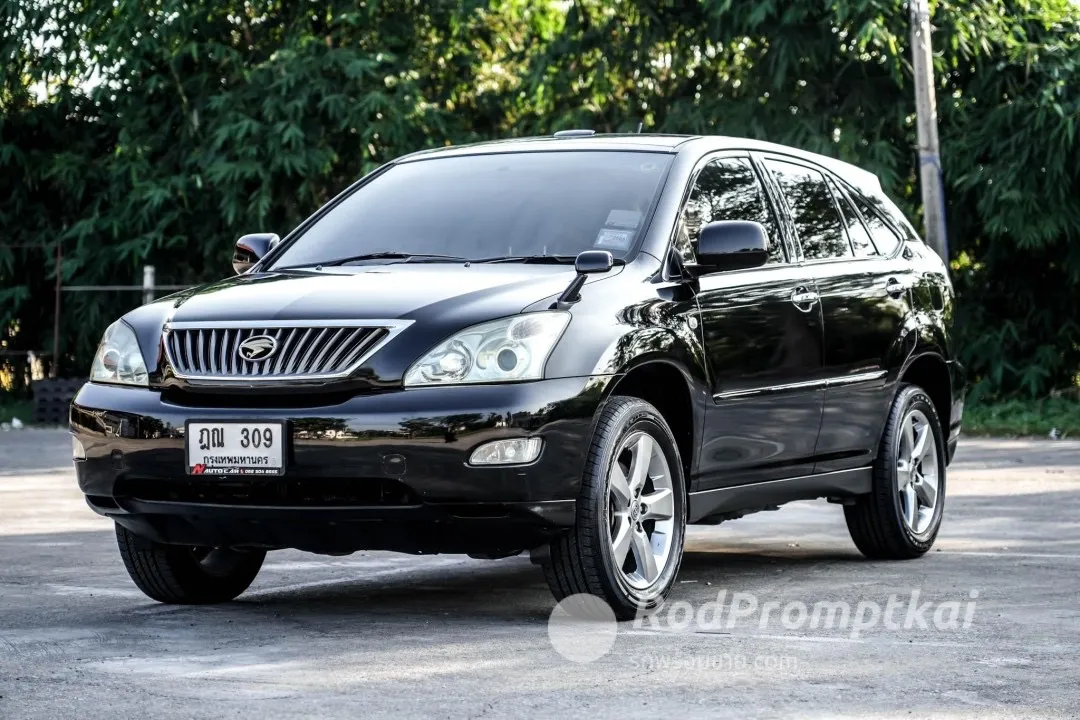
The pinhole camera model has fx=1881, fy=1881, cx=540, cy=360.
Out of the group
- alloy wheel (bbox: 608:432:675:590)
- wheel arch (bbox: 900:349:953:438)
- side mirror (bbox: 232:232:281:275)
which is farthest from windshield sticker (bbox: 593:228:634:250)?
wheel arch (bbox: 900:349:953:438)

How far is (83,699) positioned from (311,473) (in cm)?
120

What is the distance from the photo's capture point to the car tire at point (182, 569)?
6.68 m

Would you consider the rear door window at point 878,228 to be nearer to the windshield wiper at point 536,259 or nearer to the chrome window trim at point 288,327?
the windshield wiper at point 536,259

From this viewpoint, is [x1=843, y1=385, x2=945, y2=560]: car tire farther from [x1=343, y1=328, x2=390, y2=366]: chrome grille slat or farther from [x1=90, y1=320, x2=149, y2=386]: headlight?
[x1=90, y1=320, x2=149, y2=386]: headlight

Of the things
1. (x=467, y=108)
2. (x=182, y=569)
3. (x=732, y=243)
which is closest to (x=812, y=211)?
(x=732, y=243)

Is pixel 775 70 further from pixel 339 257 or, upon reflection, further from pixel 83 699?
pixel 83 699

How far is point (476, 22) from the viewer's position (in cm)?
2341

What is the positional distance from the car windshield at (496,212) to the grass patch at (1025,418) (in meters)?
10.9

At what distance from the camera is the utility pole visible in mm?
18656

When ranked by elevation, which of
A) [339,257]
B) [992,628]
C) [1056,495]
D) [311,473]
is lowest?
[1056,495]

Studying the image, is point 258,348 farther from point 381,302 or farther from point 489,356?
point 489,356

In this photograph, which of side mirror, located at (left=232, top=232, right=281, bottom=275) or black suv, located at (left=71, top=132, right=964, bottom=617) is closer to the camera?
black suv, located at (left=71, top=132, right=964, bottom=617)

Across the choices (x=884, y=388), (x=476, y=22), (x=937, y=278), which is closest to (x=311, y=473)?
(x=884, y=388)

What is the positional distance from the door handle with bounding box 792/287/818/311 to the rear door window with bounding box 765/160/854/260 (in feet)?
0.87
